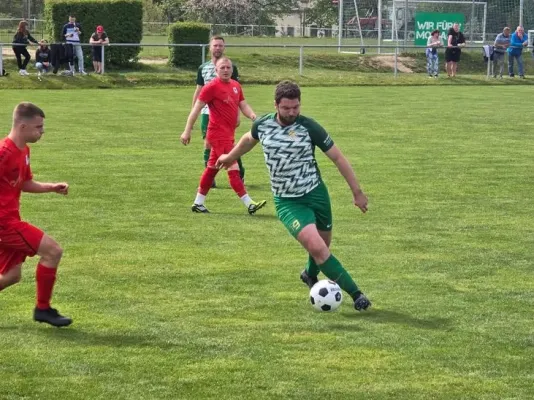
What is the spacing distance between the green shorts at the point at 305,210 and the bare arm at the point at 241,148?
516 millimetres

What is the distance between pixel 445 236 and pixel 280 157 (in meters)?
3.72

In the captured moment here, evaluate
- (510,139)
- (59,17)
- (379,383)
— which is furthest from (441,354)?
(59,17)

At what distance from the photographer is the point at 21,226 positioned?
25.3ft

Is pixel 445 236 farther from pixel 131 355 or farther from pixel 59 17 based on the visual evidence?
pixel 59 17

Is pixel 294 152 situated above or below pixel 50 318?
above

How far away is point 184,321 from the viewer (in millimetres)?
8164

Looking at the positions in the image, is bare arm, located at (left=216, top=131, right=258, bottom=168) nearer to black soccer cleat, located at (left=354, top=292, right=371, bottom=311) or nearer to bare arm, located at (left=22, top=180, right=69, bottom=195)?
black soccer cleat, located at (left=354, top=292, right=371, bottom=311)

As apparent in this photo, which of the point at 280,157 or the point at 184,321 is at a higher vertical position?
the point at 280,157

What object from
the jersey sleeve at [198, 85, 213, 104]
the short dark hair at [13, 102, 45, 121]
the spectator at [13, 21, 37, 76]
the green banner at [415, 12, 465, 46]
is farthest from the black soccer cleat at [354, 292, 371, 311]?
the green banner at [415, 12, 465, 46]

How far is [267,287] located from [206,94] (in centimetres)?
472

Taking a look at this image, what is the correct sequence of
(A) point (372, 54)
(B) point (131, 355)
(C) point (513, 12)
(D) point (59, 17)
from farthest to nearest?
(C) point (513, 12) → (A) point (372, 54) → (D) point (59, 17) → (B) point (131, 355)

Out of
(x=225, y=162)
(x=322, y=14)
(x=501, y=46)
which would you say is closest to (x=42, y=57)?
(x=501, y=46)

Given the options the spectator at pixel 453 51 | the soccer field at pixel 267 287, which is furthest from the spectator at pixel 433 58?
the soccer field at pixel 267 287

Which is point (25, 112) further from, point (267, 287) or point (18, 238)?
point (267, 287)
